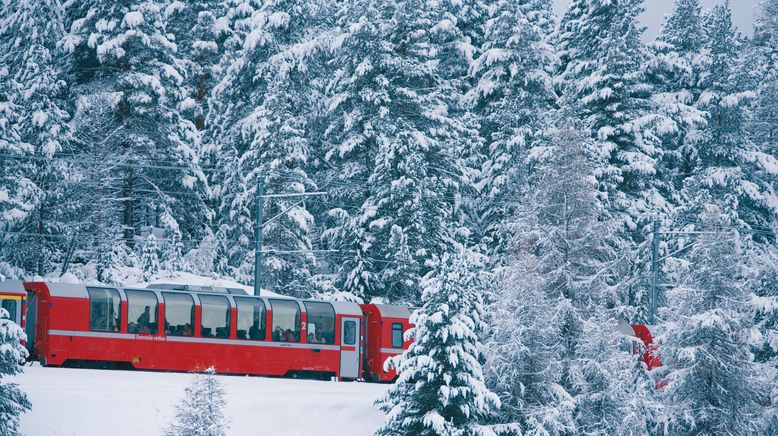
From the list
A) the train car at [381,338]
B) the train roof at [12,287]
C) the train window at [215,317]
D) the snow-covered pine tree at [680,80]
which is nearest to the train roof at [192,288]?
the train window at [215,317]

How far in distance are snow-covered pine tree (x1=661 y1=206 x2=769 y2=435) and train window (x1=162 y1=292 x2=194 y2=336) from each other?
13.9 m

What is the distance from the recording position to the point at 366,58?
4562 centimetres

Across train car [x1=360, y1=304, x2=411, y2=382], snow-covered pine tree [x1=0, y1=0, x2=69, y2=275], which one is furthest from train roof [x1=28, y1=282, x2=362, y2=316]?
snow-covered pine tree [x1=0, y1=0, x2=69, y2=275]

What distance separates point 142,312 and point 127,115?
14.7 metres

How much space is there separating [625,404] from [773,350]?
11181 millimetres

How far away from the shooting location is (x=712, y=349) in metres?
29.8

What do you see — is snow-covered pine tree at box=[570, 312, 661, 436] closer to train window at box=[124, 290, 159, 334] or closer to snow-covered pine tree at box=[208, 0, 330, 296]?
train window at box=[124, 290, 159, 334]

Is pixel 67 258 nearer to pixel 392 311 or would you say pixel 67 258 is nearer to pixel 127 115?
pixel 127 115

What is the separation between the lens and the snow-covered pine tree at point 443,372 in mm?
24500

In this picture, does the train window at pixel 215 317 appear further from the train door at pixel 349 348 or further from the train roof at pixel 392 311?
the train roof at pixel 392 311

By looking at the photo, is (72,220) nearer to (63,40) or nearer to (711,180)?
(63,40)

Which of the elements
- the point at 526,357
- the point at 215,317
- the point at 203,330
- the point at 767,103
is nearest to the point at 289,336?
the point at 215,317

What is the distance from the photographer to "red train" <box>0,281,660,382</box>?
31234 mm

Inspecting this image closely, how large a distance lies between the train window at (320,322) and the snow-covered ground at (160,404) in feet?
6.80
